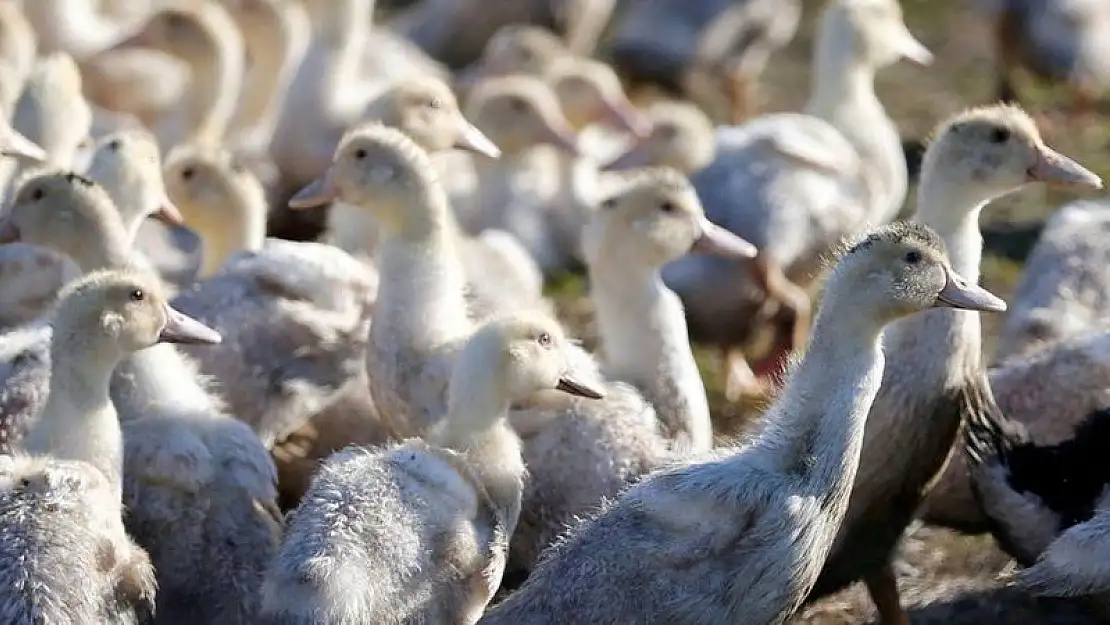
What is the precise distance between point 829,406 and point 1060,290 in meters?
2.11

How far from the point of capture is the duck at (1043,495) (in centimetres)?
497

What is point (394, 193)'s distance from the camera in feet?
18.9

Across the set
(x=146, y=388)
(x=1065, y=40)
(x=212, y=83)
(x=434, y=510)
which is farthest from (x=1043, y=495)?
(x=1065, y=40)

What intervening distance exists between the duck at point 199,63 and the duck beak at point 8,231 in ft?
6.86

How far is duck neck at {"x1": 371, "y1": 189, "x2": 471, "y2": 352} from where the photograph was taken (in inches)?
221

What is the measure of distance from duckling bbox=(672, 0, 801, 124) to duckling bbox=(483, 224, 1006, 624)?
507 cm

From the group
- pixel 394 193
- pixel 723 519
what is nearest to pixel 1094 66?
pixel 394 193

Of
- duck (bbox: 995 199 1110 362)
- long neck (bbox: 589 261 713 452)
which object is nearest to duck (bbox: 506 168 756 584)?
long neck (bbox: 589 261 713 452)

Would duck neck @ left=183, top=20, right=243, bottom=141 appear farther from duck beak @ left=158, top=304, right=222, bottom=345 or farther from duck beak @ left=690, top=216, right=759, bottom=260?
duck beak @ left=158, top=304, right=222, bottom=345

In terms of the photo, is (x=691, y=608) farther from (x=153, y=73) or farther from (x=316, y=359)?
(x=153, y=73)

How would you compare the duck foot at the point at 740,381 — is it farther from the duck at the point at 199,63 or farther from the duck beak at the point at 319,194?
the duck at the point at 199,63

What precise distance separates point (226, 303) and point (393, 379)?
0.69 meters

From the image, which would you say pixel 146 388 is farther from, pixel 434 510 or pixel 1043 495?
pixel 1043 495

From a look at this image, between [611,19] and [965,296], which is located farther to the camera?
[611,19]
